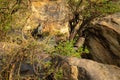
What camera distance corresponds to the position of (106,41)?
16609 mm

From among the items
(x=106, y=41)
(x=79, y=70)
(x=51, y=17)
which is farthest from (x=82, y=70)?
(x=51, y=17)

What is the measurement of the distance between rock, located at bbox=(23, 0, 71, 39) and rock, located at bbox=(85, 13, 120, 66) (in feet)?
13.4

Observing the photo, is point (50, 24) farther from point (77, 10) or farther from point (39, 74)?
point (39, 74)

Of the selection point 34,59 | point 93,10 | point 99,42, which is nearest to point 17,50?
point 34,59

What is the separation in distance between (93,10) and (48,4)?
181 inches

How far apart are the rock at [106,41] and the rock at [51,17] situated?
410cm

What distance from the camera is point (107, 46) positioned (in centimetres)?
1653

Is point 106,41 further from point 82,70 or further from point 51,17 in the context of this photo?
point 51,17

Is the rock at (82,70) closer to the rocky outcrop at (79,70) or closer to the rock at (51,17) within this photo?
the rocky outcrop at (79,70)

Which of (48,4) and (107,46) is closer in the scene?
(107,46)

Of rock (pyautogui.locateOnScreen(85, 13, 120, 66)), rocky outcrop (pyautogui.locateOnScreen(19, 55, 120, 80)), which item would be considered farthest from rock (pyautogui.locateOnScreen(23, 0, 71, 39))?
rocky outcrop (pyautogui.locateOnScreen(19, 55, 120, 80))

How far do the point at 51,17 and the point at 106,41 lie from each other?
282 inches

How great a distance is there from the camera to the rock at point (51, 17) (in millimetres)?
21547

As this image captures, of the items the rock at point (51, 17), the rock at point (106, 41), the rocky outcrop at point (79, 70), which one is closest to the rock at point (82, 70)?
the rocky outcrop at point (79, 70)
